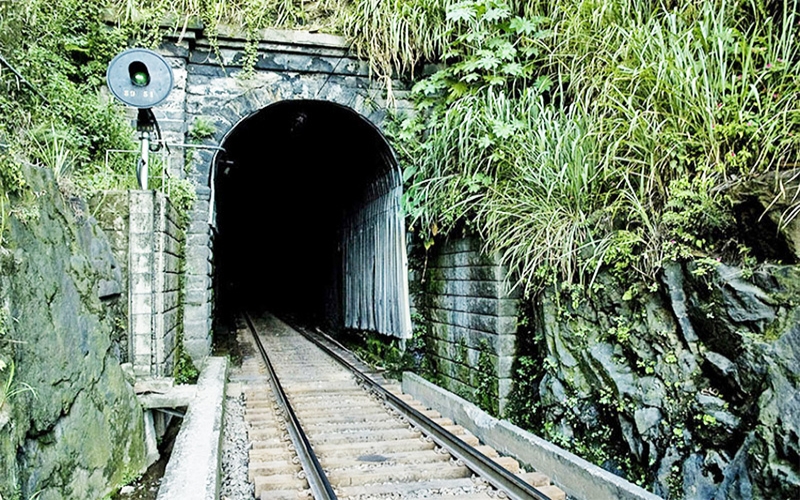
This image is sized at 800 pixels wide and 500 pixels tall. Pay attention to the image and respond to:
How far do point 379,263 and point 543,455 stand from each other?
4924mm

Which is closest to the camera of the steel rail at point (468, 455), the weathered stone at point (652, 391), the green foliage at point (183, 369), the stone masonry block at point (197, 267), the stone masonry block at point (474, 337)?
the steel rail at point (468, 455)

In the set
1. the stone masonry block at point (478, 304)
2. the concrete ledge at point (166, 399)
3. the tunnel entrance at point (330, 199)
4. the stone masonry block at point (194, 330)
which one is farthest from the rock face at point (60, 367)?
the tunnel entrance at point (330, 199)

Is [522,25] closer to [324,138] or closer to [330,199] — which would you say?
[324,138]

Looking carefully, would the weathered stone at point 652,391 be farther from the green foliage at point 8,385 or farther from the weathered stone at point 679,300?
the green foliage at point 8,385

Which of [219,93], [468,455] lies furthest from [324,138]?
[468,455]

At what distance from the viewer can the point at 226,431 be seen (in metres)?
4.76

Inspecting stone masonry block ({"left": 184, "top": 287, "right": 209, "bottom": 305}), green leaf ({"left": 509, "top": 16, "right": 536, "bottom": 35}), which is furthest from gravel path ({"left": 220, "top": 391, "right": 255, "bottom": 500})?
green leaf ({"left": 509, "top": 16, "right": 536, "bottom": 35})

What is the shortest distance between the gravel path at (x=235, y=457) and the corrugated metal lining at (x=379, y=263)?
2571 millimetres

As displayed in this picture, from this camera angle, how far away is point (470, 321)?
581 centimetres

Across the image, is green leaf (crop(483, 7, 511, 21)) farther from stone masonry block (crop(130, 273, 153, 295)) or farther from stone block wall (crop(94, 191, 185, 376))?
stone masonry block (crop(130, 273, 153, 295))

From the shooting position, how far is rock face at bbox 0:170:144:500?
2.69 m

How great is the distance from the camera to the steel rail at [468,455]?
3.35m

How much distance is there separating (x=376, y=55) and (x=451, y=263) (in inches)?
122

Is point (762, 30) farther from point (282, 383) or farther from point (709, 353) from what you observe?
point (282, 383)
